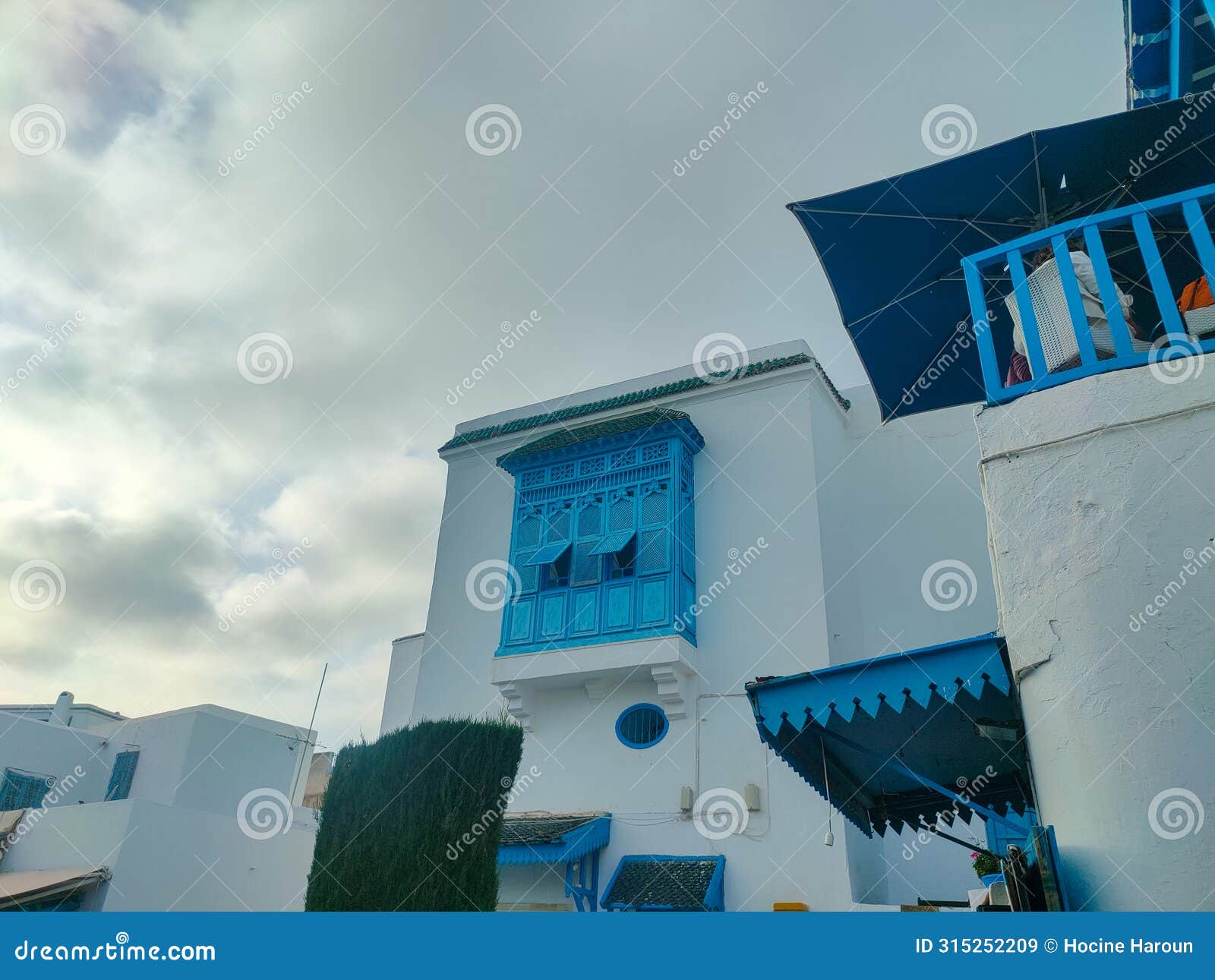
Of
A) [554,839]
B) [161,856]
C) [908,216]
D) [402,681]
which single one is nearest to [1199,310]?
[908,216]

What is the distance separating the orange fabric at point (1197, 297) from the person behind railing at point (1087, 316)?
0.28 m

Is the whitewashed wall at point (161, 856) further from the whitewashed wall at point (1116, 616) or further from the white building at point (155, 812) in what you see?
the whitewashed wall at point (1116, 616)

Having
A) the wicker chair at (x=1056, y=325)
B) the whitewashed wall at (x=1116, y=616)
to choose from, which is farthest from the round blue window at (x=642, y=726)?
the wicker chair at (x=1056, y=325)

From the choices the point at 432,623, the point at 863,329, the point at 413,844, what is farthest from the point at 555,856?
the point at 863,329

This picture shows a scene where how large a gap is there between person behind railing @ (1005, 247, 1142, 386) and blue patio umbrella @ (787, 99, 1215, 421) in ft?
1.63

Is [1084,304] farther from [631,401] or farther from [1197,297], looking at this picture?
[631,401]

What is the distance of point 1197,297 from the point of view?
15.3ft

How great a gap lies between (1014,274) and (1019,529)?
62.9 inches

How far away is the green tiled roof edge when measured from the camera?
11844 mm

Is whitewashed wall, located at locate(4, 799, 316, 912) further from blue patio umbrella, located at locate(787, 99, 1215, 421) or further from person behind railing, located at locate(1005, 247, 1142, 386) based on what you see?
person behind railing, located at locate(1005, 247, 1142, 386)

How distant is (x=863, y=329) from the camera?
6652 mm

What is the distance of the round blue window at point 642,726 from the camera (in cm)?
1045

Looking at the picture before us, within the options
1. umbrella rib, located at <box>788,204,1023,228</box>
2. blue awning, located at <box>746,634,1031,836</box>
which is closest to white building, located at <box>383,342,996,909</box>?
blue awning, located at <box>746,634,1031,836</box>
